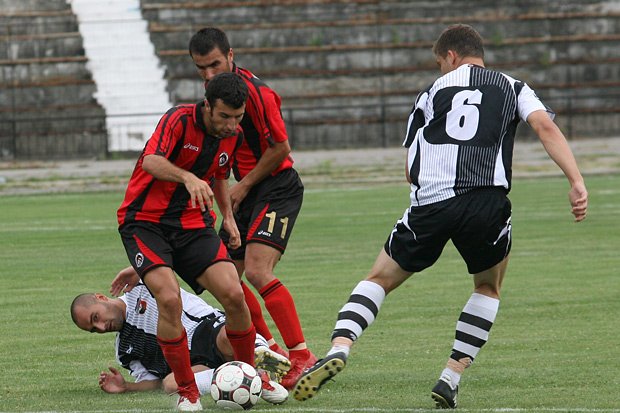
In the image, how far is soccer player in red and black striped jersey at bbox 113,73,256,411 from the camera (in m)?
6.82

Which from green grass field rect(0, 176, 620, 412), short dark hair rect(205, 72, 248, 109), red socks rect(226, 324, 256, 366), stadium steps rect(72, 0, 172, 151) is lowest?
green grass field rect(0, 176, 620, 412)

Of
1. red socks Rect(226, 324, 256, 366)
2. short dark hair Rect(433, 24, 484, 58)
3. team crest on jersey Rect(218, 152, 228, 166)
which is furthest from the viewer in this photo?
team crest on jersey Rect(218, 152, 228, 166)

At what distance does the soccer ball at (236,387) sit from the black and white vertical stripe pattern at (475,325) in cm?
112

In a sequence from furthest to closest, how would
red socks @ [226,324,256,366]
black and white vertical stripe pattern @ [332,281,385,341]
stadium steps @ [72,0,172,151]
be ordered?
stadium steps @ [72,0,172,151] → red socks @ [226,324,256,366] → black and white vertical stripe pattern @ [332,281,385,341]

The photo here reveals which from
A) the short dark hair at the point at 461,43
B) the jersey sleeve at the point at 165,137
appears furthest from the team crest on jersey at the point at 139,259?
the short dark hair at the point at 461,43

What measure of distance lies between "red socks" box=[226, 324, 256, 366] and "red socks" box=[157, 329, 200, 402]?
422 millimetres

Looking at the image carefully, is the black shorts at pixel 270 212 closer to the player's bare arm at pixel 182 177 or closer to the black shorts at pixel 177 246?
the black shorts at pixel 177 246

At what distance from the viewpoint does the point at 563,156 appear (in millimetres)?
6422

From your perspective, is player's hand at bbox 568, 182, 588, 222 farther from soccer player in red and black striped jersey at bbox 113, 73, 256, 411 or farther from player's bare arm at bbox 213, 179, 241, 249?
player's bare arm at bbox 213, 179, 241, 249

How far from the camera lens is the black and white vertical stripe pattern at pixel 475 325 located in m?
6.83

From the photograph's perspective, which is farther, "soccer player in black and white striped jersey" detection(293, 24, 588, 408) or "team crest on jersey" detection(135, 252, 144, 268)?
"team crest on jersey" detection(135, 252, 144, 268)

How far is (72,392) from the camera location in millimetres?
7430

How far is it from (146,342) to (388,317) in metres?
3.17

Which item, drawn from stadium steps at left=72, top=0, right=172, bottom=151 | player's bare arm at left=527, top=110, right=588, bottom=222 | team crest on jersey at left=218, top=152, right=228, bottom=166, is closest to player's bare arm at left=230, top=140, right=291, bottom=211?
team crest on jersey at left=218, top=152, right=228, bottom=166
